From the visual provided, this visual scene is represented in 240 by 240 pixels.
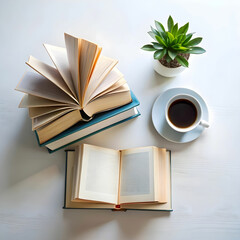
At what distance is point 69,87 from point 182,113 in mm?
374

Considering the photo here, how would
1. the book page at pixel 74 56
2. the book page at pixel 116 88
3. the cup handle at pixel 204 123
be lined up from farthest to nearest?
the cup handle at pixel 204 123
the book page at pixel 116 88
the book page at pixel 74 56

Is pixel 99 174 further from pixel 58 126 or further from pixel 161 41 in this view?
pixel 161 41

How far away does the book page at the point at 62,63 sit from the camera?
706mm

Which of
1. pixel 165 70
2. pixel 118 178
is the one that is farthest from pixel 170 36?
pixel 118 178

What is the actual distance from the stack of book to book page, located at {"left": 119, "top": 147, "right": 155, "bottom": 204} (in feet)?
0.47

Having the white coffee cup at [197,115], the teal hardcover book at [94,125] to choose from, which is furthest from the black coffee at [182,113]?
the teal hardcover book at [94,125]

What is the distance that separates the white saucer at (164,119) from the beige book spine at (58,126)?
0.86 feet

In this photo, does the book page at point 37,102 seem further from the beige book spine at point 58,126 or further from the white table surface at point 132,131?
the white table surface at point 132,131

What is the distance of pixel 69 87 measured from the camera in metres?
0.71

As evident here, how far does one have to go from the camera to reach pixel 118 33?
0.98 metres

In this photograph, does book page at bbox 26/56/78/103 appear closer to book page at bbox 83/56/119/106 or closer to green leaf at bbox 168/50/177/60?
book page at bbox 83/56/119/106

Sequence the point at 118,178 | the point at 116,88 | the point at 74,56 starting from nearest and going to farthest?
the point at 74,56, the point at 116,88, the point at 118,178

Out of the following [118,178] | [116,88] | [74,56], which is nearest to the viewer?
[74,56]

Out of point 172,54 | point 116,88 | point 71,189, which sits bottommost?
point 71,189
